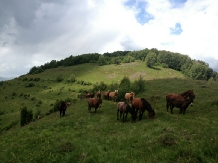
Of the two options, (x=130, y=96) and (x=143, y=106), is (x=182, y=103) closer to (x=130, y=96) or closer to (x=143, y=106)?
(x=143, y=106)

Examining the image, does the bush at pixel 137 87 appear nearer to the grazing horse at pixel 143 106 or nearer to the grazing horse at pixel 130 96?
the grazing horse at pixel 130 96

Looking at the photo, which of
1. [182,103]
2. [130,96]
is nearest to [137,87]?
[130,96]

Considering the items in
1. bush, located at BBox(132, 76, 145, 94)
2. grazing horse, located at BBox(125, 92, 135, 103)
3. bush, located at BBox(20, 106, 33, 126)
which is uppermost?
bush, located at BBox(132, 76, 145, 94)

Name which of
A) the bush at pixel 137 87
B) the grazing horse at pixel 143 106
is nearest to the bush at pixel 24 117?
the bush at pixel 137 87

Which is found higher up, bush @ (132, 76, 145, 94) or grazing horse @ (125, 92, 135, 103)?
bush @ (132, 76, 145, 94)

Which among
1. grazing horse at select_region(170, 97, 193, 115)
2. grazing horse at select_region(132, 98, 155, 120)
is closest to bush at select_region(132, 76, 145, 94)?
grazing horse at select_region(170, 97, 193, 115)

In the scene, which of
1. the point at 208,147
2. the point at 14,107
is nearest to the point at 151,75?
the point at 14,107

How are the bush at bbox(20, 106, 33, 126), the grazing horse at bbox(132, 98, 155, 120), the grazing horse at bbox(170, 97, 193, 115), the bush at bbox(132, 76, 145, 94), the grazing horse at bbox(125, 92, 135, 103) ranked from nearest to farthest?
the grazing horse at bbox(132, 98, 155, 120) → the grazing horse at bbox(170, 97, 193, 115) → the grazing horse at bbox(125, 92, 135, 103) → the bush at bbox(20, 106, 33, 126) → the bush at bbox(132, 76, 145, 94)

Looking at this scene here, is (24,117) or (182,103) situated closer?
(182,103)

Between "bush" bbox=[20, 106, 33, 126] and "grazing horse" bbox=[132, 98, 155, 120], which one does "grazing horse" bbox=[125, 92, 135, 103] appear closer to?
"grazing horse" bbox=[132, 98, 155, 120]

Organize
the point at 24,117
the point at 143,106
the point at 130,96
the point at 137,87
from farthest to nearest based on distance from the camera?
the point at 137,87
the point at 24,117
the point at 130,96
the point at 143,106

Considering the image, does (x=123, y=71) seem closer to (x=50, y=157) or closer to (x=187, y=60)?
(x=187, y=60)

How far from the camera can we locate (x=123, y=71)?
5482 inches

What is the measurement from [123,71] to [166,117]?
400 ft
